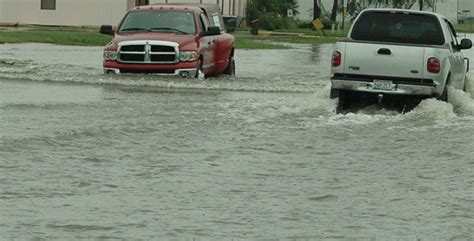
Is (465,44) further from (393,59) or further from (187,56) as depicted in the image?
(187,56)

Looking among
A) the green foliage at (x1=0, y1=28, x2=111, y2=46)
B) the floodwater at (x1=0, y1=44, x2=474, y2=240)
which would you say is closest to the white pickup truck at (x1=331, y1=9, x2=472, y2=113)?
the floodwater at (x1=0, y1=44, x2=474, y2=240)

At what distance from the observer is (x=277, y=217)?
9922 millimetres

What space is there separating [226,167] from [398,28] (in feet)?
25.4

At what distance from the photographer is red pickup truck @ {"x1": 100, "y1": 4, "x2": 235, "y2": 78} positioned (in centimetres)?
2541

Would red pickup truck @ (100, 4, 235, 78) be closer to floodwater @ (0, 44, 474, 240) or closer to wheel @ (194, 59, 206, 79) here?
wheel @ (194, 59, 206, 79)

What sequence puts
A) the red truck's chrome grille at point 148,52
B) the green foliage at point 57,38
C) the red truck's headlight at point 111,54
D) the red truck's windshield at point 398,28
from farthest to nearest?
the green foliage at point 57,38, the red truck's headlight at point 111,54, the red truck's chrome grille at point 148,52, the red truck's windshield at point 398,28

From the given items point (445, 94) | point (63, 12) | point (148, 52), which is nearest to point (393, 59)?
point (445, 94)

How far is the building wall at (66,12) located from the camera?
68312 mm

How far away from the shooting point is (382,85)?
749 inches

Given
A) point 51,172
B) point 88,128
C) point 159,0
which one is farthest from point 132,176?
point 159,0

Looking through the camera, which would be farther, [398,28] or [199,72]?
[199,72]

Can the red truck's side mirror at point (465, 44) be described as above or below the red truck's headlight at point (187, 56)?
above

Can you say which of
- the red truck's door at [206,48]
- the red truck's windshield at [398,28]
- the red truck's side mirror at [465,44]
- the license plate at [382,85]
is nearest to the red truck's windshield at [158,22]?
the red truck's door at [206,48]

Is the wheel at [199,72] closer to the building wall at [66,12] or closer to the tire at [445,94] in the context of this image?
the tire at [445,94]
